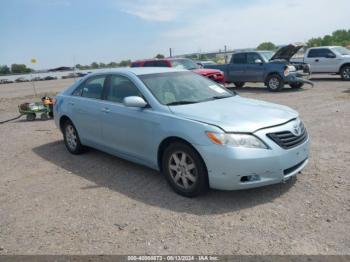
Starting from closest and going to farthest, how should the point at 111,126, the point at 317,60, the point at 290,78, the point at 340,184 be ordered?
the point at 340,184
the point at 111,126
the point at 290,78
the point at 317,60

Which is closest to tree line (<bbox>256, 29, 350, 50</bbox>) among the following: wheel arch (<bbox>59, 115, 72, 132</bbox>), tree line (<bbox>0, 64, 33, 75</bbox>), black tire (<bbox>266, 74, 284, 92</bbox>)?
tree line (<bbox>0, 64, 33, 75</bbox>)

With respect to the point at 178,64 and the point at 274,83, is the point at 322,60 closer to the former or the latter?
the point at 274,83

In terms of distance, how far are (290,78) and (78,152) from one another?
1137 cm

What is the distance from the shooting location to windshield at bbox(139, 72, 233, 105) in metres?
4.79

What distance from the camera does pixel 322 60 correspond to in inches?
729

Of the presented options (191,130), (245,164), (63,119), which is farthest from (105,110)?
(245,164)

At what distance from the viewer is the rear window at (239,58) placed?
54.9ft

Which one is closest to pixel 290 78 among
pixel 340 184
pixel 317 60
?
pixel 317 60

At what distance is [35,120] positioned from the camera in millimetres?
11250

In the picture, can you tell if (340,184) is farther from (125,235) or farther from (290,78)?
(290,78)

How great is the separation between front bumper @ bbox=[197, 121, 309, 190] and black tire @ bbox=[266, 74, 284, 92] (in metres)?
11.9

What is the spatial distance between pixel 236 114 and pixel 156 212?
151cm

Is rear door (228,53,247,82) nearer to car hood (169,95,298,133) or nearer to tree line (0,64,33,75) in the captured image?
car hood (169,95,298,133)

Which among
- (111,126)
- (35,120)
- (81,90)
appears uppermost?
(81,90)
